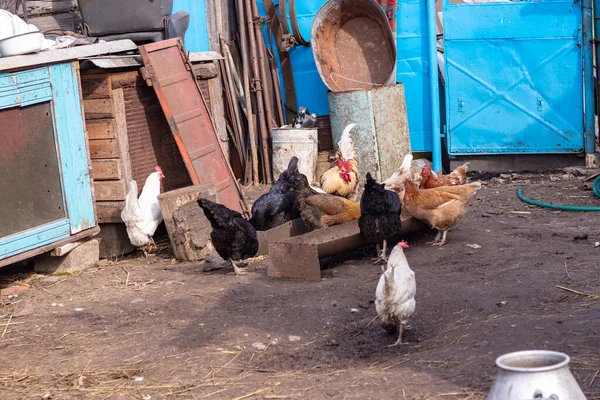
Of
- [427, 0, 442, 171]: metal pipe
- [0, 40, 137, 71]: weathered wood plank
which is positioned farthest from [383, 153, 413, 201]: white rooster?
[0, 40, 137, 71]: weathered wood plank

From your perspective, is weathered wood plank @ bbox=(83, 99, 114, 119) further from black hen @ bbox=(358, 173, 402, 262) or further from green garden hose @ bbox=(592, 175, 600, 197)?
green garden hose @ bbox=(592, 175, 600, 197)

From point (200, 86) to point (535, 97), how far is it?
435 cm

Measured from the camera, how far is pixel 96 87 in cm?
802

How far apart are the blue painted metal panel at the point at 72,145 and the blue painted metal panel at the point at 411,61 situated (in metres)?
4.43

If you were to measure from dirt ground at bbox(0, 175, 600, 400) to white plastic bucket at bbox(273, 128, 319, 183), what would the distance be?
292 centimetres

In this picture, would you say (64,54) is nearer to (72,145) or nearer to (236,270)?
(72,145)

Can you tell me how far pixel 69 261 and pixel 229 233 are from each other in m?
1.65

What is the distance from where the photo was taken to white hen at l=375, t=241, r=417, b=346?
5043 mm

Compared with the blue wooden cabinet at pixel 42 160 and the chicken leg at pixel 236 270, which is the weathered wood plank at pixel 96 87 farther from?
the chicken leg at pixel 236 270

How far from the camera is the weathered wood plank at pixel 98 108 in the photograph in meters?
7.99

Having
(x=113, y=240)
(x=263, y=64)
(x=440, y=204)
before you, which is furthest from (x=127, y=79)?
(x=440, y=204)

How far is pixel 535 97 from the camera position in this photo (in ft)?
33.9

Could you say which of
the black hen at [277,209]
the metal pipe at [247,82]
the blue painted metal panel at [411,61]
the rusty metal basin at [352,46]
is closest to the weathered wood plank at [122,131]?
the black hen at [277,209]

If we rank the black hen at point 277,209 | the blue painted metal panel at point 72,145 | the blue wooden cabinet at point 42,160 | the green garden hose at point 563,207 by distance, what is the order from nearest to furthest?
the blue wooden cabinet at point 42,160
the blue painted metal panel at point 72,145
the black hen at point 277,209
the green garden hose at point 563,207
